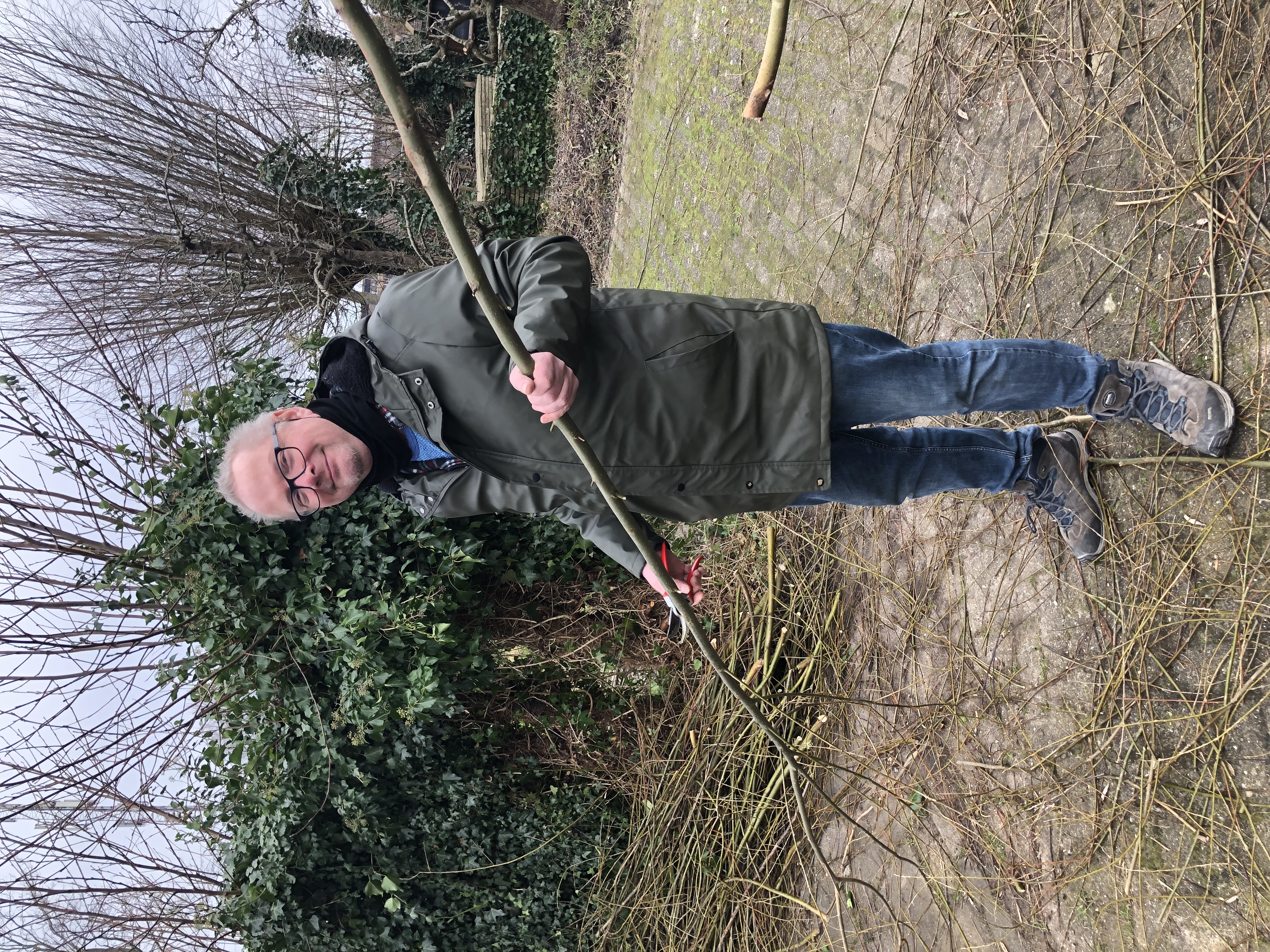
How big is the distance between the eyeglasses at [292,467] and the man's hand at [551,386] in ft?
2.86

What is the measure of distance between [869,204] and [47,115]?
8498 millimetres

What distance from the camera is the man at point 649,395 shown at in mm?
2180

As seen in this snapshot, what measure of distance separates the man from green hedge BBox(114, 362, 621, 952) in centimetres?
157

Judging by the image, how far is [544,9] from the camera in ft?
30.7

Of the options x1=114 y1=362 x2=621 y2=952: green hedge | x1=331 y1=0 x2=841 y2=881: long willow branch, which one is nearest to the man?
x1=331 y1=0 x2=841 y2=881: long willow branch

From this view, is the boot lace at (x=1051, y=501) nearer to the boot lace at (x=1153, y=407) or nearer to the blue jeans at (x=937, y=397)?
the blue jeans at (x=937, y=397)

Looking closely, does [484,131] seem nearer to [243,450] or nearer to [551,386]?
[243,450]

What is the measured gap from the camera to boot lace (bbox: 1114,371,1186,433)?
2.14 m

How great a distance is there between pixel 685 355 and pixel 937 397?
788 mm

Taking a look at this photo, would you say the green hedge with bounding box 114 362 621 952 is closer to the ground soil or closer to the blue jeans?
the ground soil

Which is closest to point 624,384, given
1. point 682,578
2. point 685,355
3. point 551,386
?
point 685,355

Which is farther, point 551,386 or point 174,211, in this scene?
point 174,211

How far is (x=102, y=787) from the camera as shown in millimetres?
3619

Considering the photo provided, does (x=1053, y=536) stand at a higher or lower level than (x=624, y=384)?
lower
